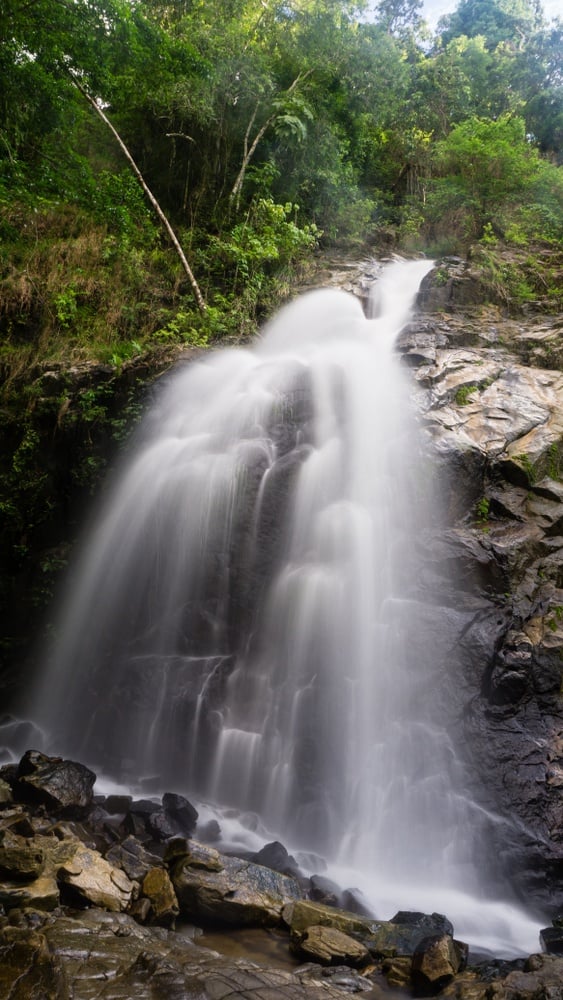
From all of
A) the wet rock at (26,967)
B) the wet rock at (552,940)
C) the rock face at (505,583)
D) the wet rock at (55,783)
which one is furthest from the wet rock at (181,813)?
the wet rock at (552,940)

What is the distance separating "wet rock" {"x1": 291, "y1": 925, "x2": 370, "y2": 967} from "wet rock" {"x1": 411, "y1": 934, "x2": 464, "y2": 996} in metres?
0.35

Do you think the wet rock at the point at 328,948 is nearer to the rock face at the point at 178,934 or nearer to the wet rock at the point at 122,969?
the rock face at the point at 178,934

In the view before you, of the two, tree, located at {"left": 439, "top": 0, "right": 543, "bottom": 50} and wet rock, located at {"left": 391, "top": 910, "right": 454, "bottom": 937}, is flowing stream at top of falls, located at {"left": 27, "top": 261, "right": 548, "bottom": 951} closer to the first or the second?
wet rock, located at {"left": 391, "top": 910, "right": 454, "bottom": 937}

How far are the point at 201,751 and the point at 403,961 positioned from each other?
9.73ft

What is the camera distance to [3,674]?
8.15 m

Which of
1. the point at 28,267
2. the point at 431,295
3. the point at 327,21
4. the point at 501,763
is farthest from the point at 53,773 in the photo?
the point at 327,21

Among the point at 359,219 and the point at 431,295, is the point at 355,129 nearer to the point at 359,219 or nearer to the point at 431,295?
the point at 359,219

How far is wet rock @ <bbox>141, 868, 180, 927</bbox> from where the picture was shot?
3.88m

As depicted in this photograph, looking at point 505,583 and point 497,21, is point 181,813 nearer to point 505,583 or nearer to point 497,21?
point 505,583

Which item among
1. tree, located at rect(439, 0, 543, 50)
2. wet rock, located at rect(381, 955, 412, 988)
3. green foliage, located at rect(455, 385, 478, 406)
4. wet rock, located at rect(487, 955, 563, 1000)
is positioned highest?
tree, located at rect(439, 0, 543, 50)

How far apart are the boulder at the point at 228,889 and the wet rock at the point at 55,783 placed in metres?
1.52

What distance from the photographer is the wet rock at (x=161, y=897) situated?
3.88 m

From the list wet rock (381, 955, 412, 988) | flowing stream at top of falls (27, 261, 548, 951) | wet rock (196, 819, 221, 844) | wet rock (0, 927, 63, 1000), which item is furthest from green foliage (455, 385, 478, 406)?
wet rock (0, 927, 63, 1000)

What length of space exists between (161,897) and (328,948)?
122 cm
